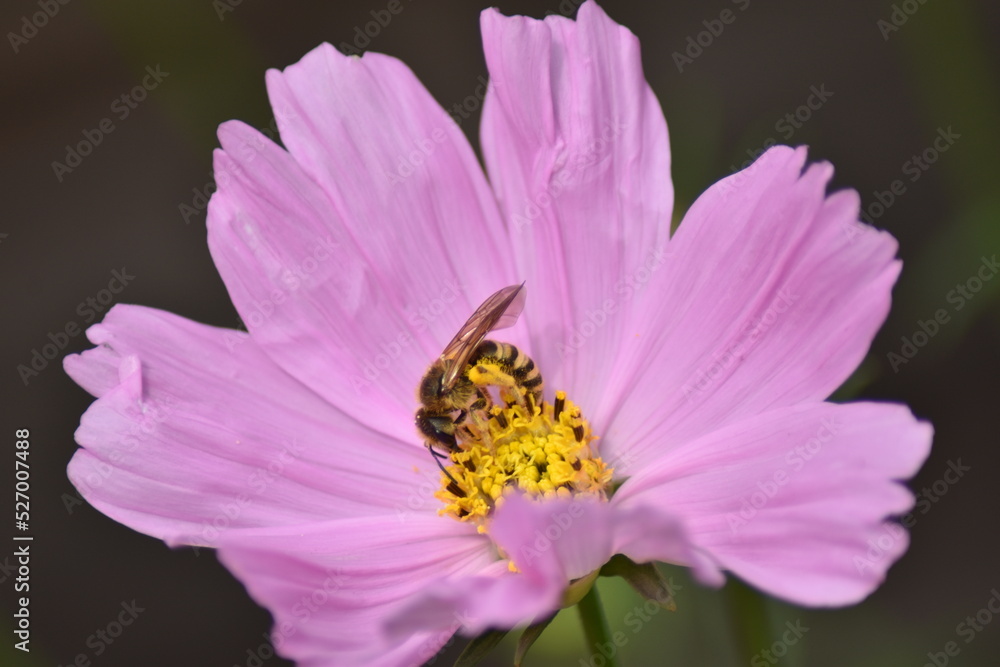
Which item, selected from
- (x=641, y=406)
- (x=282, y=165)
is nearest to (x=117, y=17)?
(x=282, y=165)

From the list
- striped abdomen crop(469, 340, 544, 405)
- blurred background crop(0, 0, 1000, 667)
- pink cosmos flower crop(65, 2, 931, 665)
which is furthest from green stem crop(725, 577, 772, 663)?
striped abdomen crop(469, 340, 544, 405)

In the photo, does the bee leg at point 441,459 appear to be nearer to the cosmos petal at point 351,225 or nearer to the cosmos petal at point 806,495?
the cosmos petal at point 351,225

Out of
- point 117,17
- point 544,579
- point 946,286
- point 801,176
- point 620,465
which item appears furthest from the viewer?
point 117,17

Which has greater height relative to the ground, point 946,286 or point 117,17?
point 946,286

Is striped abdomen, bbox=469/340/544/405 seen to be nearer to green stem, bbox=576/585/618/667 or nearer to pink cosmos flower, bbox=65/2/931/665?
pink cosmos flower, bbox=65/2/931/665

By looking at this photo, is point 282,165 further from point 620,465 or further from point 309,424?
point 620,465

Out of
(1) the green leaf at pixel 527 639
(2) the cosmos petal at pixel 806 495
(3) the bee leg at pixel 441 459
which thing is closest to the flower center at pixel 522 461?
(3) the bee leg at pixel 441 459

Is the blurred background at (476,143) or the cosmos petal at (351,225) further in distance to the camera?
the blurred background at (476,143)
